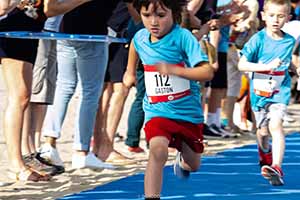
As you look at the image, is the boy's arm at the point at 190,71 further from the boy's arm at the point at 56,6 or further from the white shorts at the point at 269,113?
the white shorts at the point at 269,113

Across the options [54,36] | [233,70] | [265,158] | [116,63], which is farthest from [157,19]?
[233,70]

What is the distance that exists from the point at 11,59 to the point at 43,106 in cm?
103

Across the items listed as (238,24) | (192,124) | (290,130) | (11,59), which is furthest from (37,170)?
(290,130)

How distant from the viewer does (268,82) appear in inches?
328

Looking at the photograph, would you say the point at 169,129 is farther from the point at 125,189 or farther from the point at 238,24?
the point at 238,24

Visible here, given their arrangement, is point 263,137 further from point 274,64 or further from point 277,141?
point 274,64

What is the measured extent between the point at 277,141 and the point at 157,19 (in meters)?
2.03

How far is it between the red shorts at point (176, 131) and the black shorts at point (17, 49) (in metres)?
1.28

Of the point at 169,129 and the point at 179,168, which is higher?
the point at 169,129

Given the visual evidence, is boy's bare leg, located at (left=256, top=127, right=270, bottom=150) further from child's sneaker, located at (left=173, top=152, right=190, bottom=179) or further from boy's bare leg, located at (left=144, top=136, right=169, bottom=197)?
boy's bare leg, located at (left=144, top=136, right=169, bottom=197)

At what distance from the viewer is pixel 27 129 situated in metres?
8.09

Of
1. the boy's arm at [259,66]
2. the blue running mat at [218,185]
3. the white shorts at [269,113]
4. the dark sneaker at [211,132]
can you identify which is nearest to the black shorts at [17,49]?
the blue running mat at [218,185]

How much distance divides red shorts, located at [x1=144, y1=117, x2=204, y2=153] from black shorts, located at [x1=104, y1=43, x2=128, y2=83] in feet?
8.11

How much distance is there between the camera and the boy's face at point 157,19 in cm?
651
